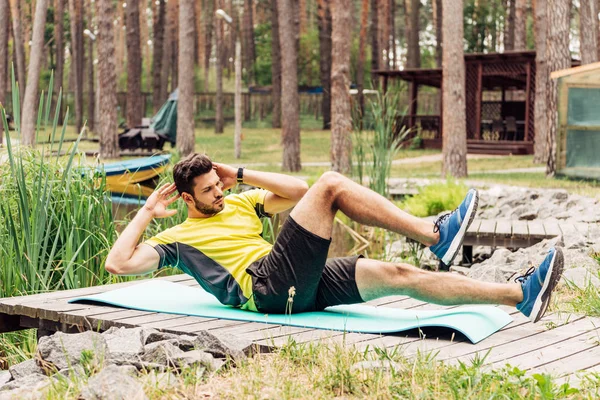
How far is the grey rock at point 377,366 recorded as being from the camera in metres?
3.09

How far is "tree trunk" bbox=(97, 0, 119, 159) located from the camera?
67.4ft

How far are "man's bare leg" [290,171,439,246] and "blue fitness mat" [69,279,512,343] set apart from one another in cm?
38

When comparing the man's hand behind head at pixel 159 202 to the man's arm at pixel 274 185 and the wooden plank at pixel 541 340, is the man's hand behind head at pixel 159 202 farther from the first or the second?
the wooden plank at pixel 541 340

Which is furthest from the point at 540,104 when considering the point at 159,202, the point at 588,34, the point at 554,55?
the point at 159,202

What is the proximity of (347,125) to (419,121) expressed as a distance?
382 inches

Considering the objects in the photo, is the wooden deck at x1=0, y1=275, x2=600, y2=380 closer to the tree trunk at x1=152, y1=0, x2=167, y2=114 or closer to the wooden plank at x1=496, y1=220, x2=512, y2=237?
the wooden plank at x1=496, y1=220, x2=512, y2=237

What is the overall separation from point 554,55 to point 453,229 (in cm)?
1194

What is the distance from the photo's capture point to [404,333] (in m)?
3.86

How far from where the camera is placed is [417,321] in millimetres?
3969

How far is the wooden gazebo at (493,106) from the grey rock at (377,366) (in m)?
19.1

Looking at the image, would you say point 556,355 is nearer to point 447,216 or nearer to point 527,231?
point 447,216

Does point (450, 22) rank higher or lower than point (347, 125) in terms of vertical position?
higher

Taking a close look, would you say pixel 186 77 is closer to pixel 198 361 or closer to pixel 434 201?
pixel 434 201

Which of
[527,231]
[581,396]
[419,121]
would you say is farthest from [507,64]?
[581,396]
